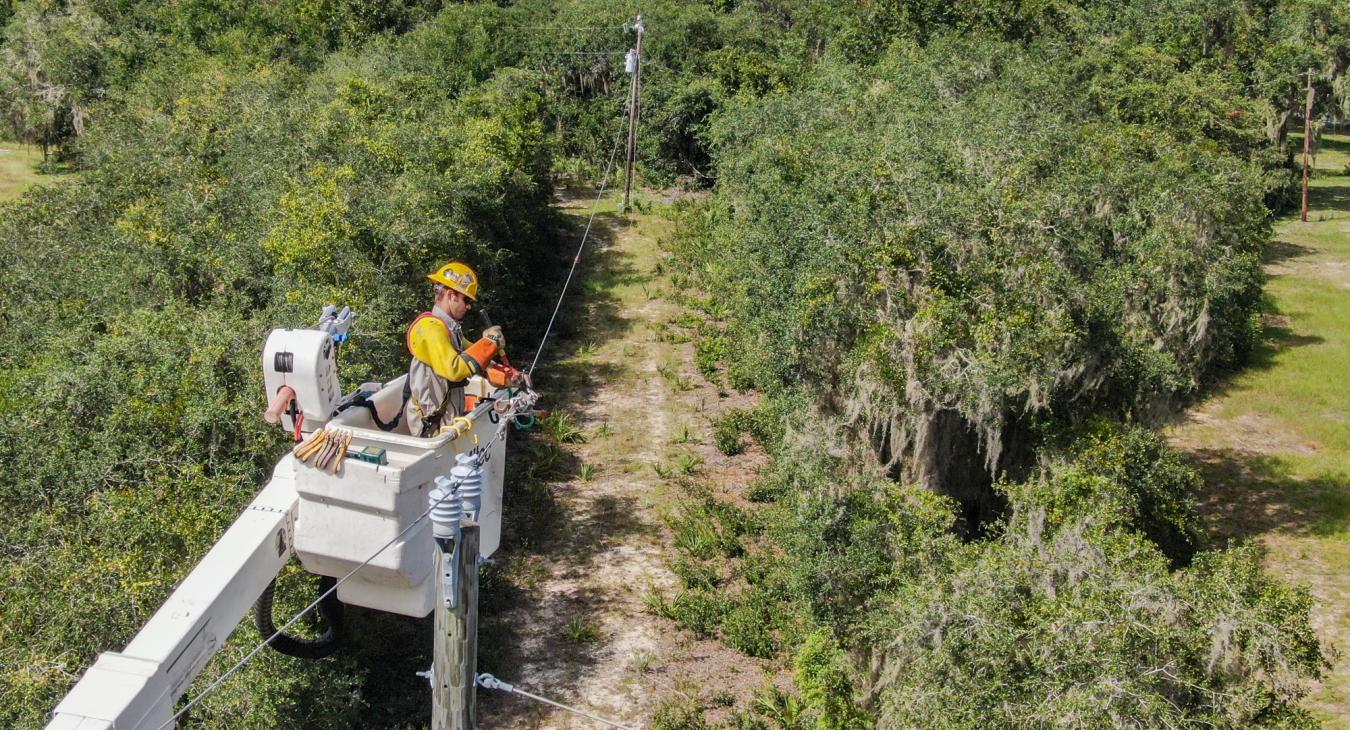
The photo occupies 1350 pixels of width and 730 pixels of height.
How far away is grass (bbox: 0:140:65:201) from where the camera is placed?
3872 cm

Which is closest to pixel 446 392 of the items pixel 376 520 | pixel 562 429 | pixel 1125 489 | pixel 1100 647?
pixel 376 520

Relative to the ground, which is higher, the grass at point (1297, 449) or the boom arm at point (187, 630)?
the boom arm at point (187, 630)

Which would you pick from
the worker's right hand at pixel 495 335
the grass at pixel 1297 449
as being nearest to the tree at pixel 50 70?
the grass at pixel 1297 449

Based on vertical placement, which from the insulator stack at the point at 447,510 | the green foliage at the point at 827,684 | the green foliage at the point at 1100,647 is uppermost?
Result: the insulator stack at the point at 447,510

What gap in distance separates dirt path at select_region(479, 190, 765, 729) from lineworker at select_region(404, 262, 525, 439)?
191 inches

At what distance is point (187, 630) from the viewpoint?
18.0 feet

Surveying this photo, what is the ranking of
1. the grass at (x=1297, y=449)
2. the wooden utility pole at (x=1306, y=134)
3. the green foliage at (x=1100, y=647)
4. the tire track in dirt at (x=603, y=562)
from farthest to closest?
1. the wooden utility pole at (x=1306, y=134)
2. the grass at (x=1297, y=449)
3. the tire track in dirt at (x=603, y=562)
4. the green foliage at (x=1100, y=647)

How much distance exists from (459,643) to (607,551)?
382 inches

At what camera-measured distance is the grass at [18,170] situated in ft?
127

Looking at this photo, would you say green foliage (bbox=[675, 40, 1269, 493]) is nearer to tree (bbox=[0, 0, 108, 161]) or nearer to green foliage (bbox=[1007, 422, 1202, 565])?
green foliage (bbox=[1007, 422, 1202, 565])

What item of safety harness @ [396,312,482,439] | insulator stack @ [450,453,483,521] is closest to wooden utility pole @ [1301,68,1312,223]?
safety harness @ [396,312,482,439]

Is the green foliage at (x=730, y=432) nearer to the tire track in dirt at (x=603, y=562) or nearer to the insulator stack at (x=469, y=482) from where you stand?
the tire track in dirt at (x=603, y=562)

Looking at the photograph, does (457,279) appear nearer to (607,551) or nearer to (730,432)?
(607,551)

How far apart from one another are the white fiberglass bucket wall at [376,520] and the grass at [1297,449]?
343 inches
